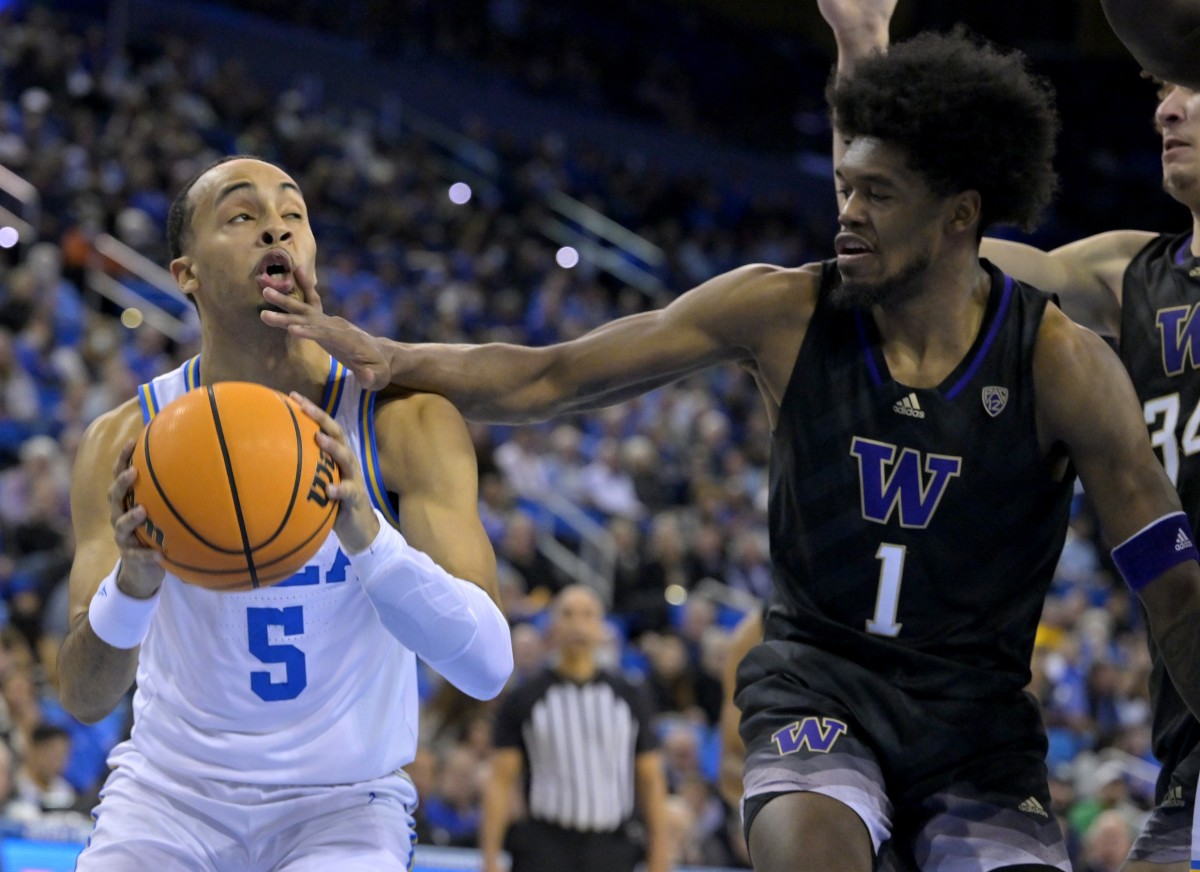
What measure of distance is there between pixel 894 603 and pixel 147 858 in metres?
1.75

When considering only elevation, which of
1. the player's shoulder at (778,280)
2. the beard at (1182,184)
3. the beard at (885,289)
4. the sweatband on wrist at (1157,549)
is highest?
the beard at (1182,184)

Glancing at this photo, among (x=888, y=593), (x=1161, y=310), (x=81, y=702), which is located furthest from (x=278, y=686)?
(x=1161, y=310)

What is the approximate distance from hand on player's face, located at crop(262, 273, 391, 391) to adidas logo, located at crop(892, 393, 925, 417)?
122 centimetres

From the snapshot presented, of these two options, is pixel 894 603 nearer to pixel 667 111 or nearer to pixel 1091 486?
pixel 1091 486

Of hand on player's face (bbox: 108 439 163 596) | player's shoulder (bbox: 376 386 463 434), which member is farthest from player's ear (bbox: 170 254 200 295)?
hand on player's face (bbox: 108 439 163 596)

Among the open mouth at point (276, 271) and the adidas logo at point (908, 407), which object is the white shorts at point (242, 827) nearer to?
the open mouth at point (276, 271)

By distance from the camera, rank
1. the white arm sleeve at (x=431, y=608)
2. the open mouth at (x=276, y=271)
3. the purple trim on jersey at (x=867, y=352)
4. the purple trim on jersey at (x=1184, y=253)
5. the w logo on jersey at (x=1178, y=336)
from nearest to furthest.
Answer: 1. the white arm sleeve at (x=431, y=608)
2. the purple trim on jersey at (x=867, y=352)
3. the open mouth at (x=276, y=271)
4. the w logo on jersey at (x=1178, y=336)
5. the purple trim on jersey at (x=1184, y=253)

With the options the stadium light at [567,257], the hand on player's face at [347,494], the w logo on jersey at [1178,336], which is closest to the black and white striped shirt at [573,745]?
the w logo on jersey at [1178,336]

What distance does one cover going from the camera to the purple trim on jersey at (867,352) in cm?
356

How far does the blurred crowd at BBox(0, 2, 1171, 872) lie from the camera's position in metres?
9.61

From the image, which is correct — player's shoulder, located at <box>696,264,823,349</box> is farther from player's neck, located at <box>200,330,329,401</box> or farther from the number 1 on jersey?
player's neck, located at <box>200,330,329,401</box>

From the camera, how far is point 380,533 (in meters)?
3.26

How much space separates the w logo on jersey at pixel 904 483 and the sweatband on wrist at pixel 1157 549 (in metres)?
0.43

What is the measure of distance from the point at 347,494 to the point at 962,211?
162 centimetres
